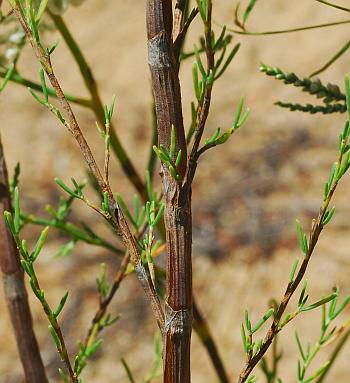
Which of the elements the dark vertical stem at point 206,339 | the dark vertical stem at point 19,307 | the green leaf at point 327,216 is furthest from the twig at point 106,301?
the green leaf at point 327,216

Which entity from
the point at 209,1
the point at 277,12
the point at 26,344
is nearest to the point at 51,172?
the point at 277,12

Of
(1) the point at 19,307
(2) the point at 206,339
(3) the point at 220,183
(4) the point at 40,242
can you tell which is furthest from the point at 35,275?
(3) the point at 220,183

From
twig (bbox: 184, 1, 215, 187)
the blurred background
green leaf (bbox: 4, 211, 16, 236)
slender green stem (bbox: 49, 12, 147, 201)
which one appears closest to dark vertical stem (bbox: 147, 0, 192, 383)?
twig (bbox: 184, 1, 215, 187)

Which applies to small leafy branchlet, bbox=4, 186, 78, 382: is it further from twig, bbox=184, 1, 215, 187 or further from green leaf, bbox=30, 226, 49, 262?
twig, bbox=184, 1, 215, 187

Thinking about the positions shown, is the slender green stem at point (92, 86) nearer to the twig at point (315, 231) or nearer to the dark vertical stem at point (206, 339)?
the dark vertical stem at point (206, 339)

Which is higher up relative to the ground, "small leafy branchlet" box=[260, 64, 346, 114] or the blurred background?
the blurred background
